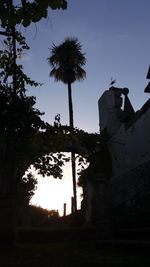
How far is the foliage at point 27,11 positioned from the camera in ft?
11.4

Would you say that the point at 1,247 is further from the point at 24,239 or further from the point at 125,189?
the point at 125,189

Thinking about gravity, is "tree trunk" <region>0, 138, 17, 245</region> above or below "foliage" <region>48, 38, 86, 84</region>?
below

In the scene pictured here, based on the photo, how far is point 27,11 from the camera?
3555mm

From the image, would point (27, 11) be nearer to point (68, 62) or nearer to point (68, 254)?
point (68, 254)

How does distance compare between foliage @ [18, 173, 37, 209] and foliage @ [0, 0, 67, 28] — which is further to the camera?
foliage @ [18, 173, 37, 209]

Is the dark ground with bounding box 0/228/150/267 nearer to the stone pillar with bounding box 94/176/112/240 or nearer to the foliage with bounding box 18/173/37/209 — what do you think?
the stone pillar with bounding box 94/176/112/240

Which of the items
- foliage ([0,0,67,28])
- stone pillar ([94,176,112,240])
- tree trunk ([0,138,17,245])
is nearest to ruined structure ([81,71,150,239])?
stone pillar ([94,176,112,240])

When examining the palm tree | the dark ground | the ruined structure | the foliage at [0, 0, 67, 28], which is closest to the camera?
the foliage at [0, 0, 67, 28]

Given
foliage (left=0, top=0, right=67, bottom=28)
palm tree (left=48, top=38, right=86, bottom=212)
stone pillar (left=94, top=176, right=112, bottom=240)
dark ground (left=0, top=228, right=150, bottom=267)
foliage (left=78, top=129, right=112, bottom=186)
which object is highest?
palm tree (left=48, top=38, right=86, bottom=212)

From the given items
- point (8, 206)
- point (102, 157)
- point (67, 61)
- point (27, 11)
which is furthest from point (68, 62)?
point (27, 11)

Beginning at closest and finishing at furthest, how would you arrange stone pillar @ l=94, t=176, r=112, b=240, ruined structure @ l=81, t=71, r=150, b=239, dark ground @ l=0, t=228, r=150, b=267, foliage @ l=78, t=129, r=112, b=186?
dark ground @ l=0, t=228, r=150, b=267 → stone pillar @ l=94, t=176, r=112, b=240 → ruined structure @ l=81, t=71, r=150, b=239 → foliage @ l=78, t=129, r=112, b=186

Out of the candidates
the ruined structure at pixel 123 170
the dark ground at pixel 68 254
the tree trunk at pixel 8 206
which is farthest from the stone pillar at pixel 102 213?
the tree trunk at pixel 8 206

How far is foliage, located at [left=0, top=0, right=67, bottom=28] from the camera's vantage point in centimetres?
349

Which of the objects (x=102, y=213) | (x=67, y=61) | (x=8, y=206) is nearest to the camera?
(x=102, y=213)
